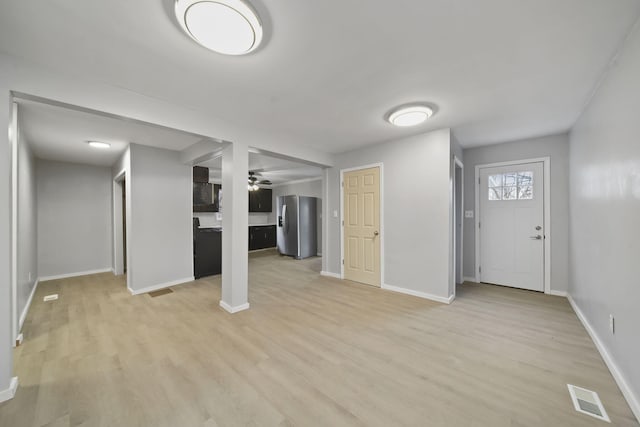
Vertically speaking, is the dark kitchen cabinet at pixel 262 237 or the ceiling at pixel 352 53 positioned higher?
the ceiling at pixel 352 53

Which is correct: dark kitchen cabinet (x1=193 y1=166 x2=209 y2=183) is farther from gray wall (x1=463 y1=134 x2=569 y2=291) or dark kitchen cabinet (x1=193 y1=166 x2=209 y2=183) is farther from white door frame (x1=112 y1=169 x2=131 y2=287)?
gray wall (x1=463 y1=134 x2=569 y2=291)

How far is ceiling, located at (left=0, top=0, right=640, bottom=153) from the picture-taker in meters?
1.37

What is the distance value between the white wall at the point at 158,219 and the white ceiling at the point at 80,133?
0.32 meters

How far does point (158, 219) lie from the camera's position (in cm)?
403

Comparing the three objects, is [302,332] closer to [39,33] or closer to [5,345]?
[5,345]

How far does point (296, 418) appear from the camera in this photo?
145 centimetres

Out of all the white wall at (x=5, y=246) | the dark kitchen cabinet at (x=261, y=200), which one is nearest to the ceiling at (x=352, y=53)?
the white wall at (x=5, y=246)

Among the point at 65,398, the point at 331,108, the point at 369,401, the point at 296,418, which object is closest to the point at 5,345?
the point at 65,398

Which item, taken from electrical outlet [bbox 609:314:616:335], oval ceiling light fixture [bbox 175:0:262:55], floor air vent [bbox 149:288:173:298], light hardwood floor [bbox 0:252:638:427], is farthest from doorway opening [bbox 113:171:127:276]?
electrical outlet [bbox 609:314:616:335]

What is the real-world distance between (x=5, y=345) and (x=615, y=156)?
15.0 ft

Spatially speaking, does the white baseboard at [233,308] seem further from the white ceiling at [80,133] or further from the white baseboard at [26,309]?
the white ceiling at [80,133]

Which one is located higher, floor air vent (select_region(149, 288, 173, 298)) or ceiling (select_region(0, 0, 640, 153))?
ceiling (select_region(0, 0, 640, 153))

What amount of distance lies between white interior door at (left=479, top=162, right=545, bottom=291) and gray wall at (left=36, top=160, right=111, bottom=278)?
25.0 ft

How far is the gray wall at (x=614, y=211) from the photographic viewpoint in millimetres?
1534
